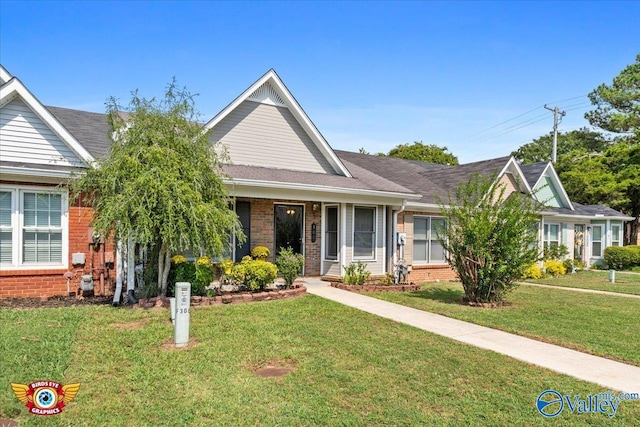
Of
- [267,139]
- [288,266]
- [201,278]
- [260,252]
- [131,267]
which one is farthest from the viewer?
[267,139]

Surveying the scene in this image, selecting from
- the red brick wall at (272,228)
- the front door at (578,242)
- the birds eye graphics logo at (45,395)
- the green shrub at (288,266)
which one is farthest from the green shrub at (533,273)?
the birds eye graphics logo at (45,395)

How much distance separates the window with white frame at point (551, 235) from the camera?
68.1 ft

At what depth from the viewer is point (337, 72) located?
17219 millimetres

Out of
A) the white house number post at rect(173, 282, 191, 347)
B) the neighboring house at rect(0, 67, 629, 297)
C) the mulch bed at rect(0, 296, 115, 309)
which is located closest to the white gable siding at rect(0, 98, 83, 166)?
the neighboring house at rect(0, 67, 629, 297)

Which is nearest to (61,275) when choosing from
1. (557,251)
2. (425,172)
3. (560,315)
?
(560,315)

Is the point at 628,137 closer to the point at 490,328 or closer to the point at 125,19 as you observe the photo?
the point at 490,328

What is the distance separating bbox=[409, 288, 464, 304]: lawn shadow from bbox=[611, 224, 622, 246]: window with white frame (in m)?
16.9

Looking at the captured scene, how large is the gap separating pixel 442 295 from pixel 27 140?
36.1 ft

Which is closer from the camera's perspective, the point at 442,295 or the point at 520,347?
the point at 520,347

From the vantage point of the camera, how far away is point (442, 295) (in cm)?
1198

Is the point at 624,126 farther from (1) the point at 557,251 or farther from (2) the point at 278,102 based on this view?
(2) the point at 278,102

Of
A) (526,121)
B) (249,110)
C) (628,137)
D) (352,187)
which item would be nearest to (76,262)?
(249,110)

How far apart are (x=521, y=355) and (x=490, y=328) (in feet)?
5.73

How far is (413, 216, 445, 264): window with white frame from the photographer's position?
15297 millimetres
